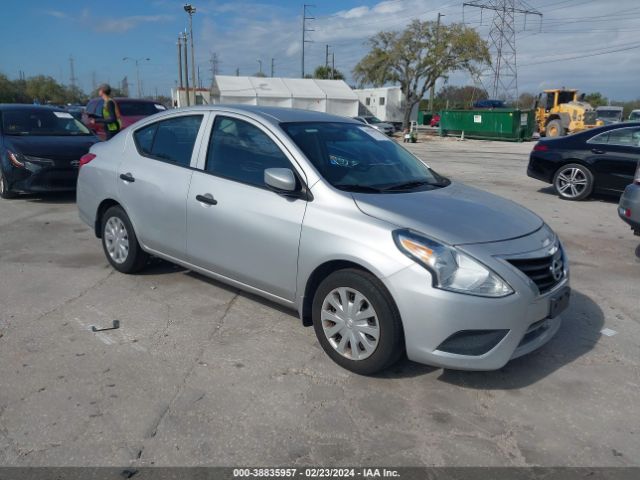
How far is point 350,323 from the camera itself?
11.2 ft

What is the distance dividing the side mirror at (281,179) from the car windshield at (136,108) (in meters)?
10.7

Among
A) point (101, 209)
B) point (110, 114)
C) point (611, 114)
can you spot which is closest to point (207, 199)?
point (101, 209)

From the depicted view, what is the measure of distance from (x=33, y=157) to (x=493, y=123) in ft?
92.3

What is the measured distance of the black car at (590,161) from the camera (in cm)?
903

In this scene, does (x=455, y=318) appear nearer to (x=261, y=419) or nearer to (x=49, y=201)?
(x=261, y=419)

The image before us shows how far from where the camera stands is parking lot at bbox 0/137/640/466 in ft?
9.03

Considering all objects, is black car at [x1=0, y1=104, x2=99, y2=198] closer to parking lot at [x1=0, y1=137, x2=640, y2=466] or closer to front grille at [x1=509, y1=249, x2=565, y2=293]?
parking lot at [x1=0, y1=137, x2=640, y2=466]

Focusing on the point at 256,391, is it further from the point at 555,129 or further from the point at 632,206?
the point at 555,129

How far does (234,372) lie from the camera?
349 cm

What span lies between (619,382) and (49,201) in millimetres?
8739

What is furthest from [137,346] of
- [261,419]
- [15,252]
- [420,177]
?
[15,252]

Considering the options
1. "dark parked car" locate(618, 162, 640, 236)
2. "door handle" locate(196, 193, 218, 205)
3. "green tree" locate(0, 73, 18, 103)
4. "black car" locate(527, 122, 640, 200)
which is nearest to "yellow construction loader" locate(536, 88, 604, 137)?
"black car" locate(527, 122, 640, 200)

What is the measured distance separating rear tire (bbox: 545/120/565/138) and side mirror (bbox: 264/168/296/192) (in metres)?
30.1

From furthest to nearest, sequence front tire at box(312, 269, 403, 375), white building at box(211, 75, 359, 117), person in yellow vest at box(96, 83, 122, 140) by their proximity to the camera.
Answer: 1. white building at box(211, 75, 359, 117)
2. person in yellow vest at box(96, 83, 122, 140)
3. front tire at box(312, 269, 403, 375)
